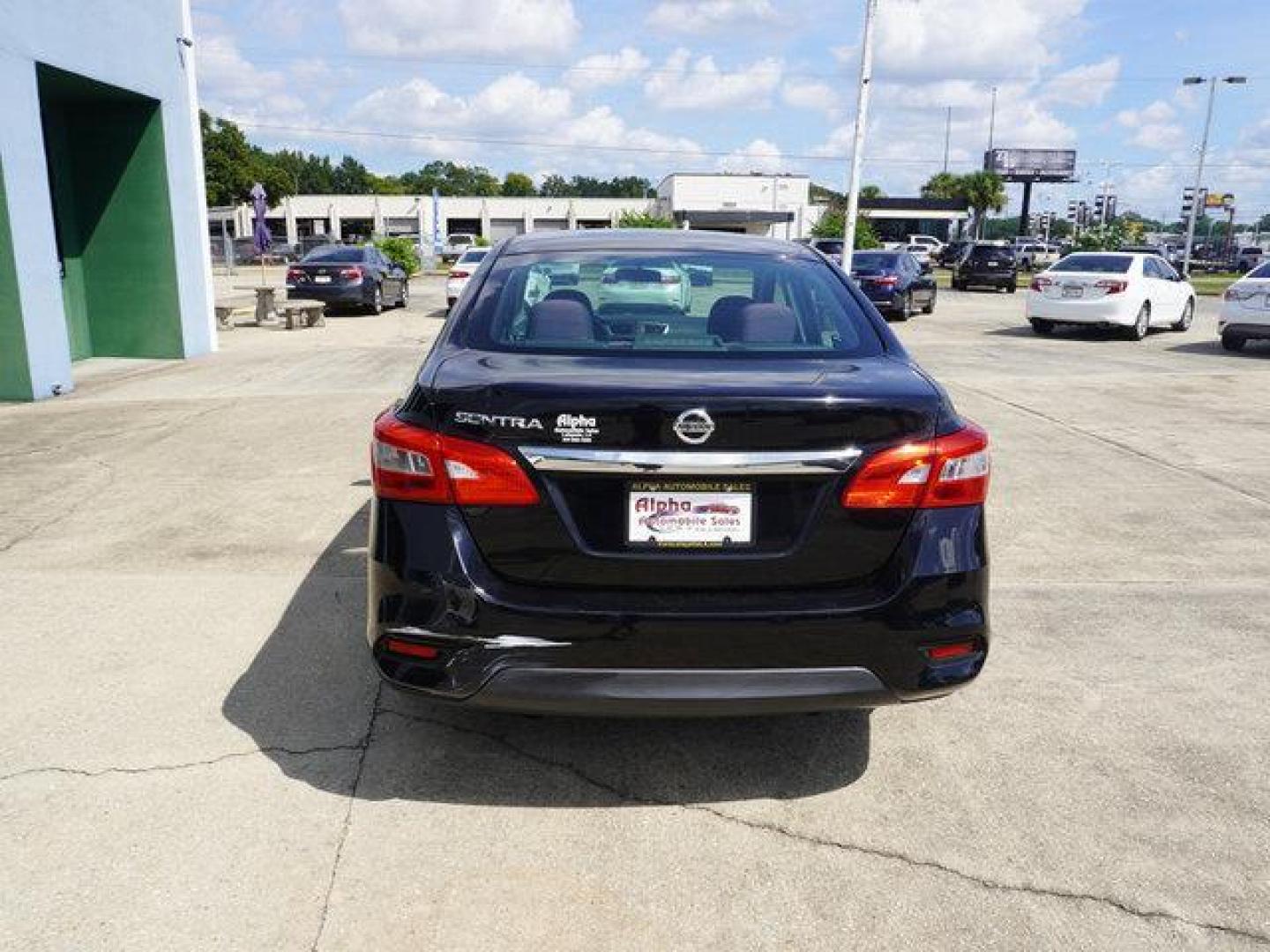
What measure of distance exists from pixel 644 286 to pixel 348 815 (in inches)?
87.1

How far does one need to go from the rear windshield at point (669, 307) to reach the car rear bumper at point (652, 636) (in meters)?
0.75

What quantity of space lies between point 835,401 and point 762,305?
89 centimetres

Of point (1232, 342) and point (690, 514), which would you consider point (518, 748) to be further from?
point (1232, 342)

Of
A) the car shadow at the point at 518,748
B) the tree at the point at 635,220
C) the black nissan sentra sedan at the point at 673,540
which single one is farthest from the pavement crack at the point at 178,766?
the tree at the point at 635,220

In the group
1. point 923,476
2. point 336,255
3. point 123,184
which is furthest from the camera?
point 336,255

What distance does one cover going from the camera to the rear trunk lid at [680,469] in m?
2.60

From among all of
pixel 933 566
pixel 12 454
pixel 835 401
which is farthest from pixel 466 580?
pixel 12 454

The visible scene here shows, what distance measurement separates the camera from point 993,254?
36.1m

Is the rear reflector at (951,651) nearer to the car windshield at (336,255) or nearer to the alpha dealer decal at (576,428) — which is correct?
the alpha dealer decal at (576,428)

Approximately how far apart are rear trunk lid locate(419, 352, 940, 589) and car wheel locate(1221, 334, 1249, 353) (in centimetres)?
1620

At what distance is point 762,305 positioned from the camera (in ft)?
11.3

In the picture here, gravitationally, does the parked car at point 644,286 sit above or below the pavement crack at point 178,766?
above

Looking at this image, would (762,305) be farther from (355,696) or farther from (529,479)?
(355,696)

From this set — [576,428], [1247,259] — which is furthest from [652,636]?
[1247,259]
